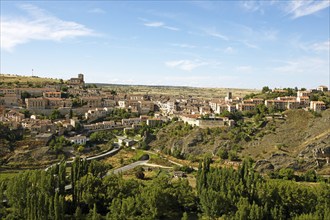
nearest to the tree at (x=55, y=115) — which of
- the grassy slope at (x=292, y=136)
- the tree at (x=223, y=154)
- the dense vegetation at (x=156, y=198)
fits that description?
the tree at (x=223, y=154)

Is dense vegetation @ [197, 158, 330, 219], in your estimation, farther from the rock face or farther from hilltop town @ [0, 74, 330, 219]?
the rock face

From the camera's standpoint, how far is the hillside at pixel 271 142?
44.1 meters

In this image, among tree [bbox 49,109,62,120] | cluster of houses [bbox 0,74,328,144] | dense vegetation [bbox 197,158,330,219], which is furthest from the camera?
tree [bbox 49,109,62,120]

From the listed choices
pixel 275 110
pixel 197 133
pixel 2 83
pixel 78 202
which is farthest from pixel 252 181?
pixel 2 83

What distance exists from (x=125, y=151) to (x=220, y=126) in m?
16.7

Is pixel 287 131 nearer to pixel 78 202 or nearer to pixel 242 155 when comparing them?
pixel 242 155

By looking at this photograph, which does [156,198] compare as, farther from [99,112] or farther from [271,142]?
[99,112]

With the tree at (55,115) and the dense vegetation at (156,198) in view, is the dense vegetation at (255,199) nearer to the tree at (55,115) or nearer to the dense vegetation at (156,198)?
the dense vegetation at (156,198)

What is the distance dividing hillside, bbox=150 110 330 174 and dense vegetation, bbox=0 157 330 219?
15.7 metres

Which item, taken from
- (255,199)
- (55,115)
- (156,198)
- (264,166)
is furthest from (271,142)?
(55,115)

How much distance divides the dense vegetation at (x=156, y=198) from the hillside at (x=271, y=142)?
15.7 m

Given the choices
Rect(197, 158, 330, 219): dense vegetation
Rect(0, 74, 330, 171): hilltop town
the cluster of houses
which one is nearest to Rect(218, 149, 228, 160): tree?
Rect(0, 74, 330, 171): hilltop town

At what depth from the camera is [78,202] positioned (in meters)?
28.1

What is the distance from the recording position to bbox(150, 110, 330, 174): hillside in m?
44.1
